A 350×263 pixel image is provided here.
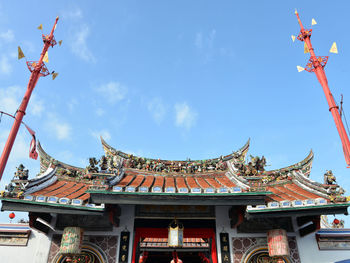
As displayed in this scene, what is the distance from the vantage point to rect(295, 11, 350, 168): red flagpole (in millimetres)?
12376

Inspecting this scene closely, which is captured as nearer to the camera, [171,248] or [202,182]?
[202,182]

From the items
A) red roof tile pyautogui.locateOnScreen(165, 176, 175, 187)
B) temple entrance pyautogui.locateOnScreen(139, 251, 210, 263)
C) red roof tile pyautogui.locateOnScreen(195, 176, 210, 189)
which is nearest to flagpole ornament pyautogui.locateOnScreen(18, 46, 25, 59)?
red roof tile pyautogui.locateOnScreen(165, 176, 175, 187)

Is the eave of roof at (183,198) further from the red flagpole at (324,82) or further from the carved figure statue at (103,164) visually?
the red flagpole at (324,82)

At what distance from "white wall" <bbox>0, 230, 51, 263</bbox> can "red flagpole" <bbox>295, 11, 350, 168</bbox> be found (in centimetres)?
1420

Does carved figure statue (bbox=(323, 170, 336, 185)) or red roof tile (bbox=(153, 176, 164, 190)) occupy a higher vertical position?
red roof tile (bbox=(153, 176, 164, 190))

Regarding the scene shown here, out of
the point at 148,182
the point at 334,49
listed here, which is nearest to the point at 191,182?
the point at 148,182

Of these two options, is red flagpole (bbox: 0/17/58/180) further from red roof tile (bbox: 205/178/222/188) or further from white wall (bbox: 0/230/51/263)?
red roof tile (bbox: 205/178/222/188)

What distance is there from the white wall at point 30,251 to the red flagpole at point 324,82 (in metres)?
14.2

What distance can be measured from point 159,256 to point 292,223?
14.4m

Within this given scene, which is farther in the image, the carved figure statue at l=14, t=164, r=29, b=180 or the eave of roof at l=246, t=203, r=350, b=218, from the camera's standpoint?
the carved figure statue at l=14, t=164, r=29, b=180

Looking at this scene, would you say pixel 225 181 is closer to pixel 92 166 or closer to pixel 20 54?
pixel 92 166

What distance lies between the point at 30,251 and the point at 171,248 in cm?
945

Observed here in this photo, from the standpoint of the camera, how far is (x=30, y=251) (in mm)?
9383

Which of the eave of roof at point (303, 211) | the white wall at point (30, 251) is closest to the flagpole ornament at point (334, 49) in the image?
the eave of roof at point (303, 211)
